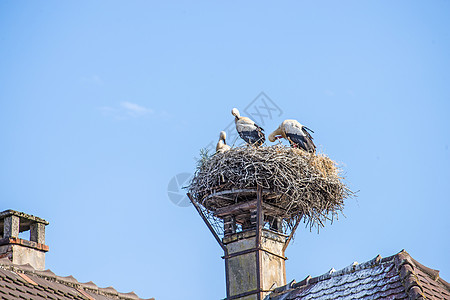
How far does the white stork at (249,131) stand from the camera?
14163 millimetres

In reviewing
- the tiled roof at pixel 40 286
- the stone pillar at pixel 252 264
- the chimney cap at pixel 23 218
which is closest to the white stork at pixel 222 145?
the stone pillar at pixel 252 264

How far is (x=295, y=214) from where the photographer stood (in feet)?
40.2

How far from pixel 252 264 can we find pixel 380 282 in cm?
282

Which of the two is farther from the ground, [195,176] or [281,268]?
[195,176]

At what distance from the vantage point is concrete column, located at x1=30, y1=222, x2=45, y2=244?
10531 millimetres

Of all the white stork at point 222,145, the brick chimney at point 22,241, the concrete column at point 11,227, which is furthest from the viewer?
the white stork at point 222,145

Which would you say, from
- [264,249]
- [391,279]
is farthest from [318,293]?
[264,249]

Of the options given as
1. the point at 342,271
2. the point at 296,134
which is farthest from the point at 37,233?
the point at 296,134

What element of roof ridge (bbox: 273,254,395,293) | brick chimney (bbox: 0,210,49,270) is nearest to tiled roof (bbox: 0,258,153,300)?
brick chimney (bbox: 0,210,49,270)

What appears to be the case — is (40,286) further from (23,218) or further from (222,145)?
(222,145)

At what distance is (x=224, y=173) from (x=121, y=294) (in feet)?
9.02

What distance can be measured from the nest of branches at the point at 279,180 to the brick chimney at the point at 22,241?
2.60 m

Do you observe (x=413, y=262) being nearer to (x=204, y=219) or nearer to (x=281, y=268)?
(x=281, y=268)

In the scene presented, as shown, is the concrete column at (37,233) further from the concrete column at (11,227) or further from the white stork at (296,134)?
the white stork at (296,134)
